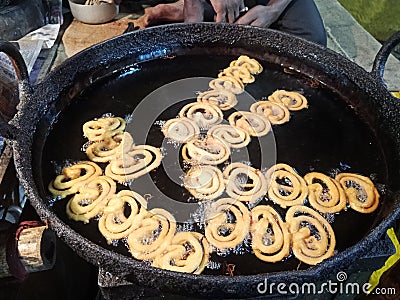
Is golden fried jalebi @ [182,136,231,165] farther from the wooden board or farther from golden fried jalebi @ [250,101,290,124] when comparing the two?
the wooden board

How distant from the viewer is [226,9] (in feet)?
9.24

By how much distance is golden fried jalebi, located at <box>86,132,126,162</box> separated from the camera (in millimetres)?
1970

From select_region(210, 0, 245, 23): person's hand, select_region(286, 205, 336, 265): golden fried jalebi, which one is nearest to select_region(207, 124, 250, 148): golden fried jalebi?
select_region(286, 205, 336, 265): golden fried jalebi

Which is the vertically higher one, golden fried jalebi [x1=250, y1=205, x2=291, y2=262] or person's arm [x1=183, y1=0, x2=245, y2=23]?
person's arm [x1=183, y1=0, x2=245, y2=23]

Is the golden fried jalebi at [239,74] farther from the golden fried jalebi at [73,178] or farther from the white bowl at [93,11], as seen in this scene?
the white bowl at [93,11]

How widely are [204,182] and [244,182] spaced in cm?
17

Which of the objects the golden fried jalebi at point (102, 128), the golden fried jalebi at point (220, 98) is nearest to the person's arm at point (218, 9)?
the golden fried jalebi at point (220, 98)

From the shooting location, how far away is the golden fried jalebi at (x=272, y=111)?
218 centimetres

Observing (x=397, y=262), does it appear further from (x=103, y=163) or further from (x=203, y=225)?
(x=103, y=163)

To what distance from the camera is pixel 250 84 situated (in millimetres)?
2363

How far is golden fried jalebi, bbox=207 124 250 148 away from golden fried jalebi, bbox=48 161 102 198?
0.55 metres

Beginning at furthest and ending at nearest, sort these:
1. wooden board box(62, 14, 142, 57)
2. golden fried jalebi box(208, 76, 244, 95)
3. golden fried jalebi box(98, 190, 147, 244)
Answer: wooden board box(62, 14, 142, 57) < golden fried jalebi box(208, 76, 244, 95) < golden fried jalebi box(98, 190, 147, 244)

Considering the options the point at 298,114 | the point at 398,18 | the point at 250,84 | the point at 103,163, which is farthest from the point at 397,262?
the point at 398,18

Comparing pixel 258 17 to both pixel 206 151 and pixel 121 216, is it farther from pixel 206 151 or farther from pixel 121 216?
pixel 121 216
